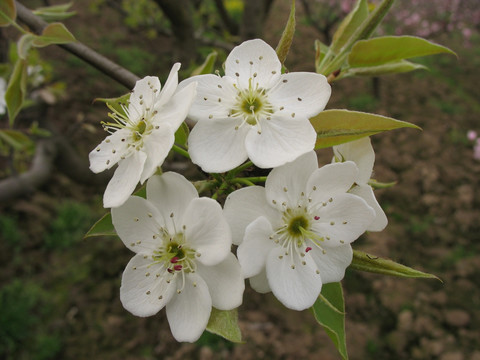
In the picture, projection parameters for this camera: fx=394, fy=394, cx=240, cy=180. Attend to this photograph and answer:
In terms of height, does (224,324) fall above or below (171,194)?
below

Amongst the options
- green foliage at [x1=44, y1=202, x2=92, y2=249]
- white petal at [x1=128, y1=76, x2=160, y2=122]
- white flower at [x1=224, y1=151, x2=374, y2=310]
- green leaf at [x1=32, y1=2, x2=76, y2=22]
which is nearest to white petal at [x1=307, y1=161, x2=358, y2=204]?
white flower at [x1=224, y1=151, x2=374, y2=310]

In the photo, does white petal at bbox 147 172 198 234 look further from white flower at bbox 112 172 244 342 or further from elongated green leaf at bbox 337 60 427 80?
elongated green leaf at bbox 337 60 427 80

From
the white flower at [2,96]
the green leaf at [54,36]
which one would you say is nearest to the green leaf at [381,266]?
the green leaf at [54,36]

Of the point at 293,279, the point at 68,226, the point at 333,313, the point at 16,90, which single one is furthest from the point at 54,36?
the point at 68,226

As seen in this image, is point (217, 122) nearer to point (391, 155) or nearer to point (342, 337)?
point (342, 337)

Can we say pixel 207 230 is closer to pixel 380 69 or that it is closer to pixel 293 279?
pixel 293 279

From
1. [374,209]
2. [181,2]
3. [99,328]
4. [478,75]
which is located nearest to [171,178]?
[374,209]
